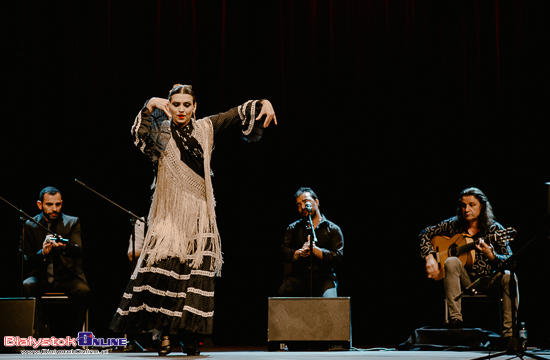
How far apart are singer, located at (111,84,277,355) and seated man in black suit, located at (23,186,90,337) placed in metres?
1.98

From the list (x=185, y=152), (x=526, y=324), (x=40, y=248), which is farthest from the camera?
(x=526, y=324)

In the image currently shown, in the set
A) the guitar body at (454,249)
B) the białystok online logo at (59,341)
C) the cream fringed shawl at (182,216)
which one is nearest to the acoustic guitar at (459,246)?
the guitar body at (454,249)

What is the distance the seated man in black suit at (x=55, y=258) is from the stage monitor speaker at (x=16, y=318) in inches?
32.5

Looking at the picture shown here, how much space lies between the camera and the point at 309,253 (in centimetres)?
529

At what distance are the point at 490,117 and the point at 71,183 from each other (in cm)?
397

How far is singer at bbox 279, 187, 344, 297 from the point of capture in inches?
209

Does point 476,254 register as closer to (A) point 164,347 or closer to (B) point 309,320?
(B) point 309,320

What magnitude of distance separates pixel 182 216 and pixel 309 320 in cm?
143

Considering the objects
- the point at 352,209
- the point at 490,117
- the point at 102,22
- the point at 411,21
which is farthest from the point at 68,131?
the point at 490,117

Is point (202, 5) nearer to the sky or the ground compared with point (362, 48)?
nearer to the sky

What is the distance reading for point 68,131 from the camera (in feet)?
19.7

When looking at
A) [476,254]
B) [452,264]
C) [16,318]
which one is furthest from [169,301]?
[476,254]

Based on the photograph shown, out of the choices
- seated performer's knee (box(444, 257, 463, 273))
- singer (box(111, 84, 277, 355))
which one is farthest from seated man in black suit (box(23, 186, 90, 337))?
seated performer's knee (box(444, 257, 463, 273))

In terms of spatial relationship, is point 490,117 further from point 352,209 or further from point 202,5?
point 202,5
